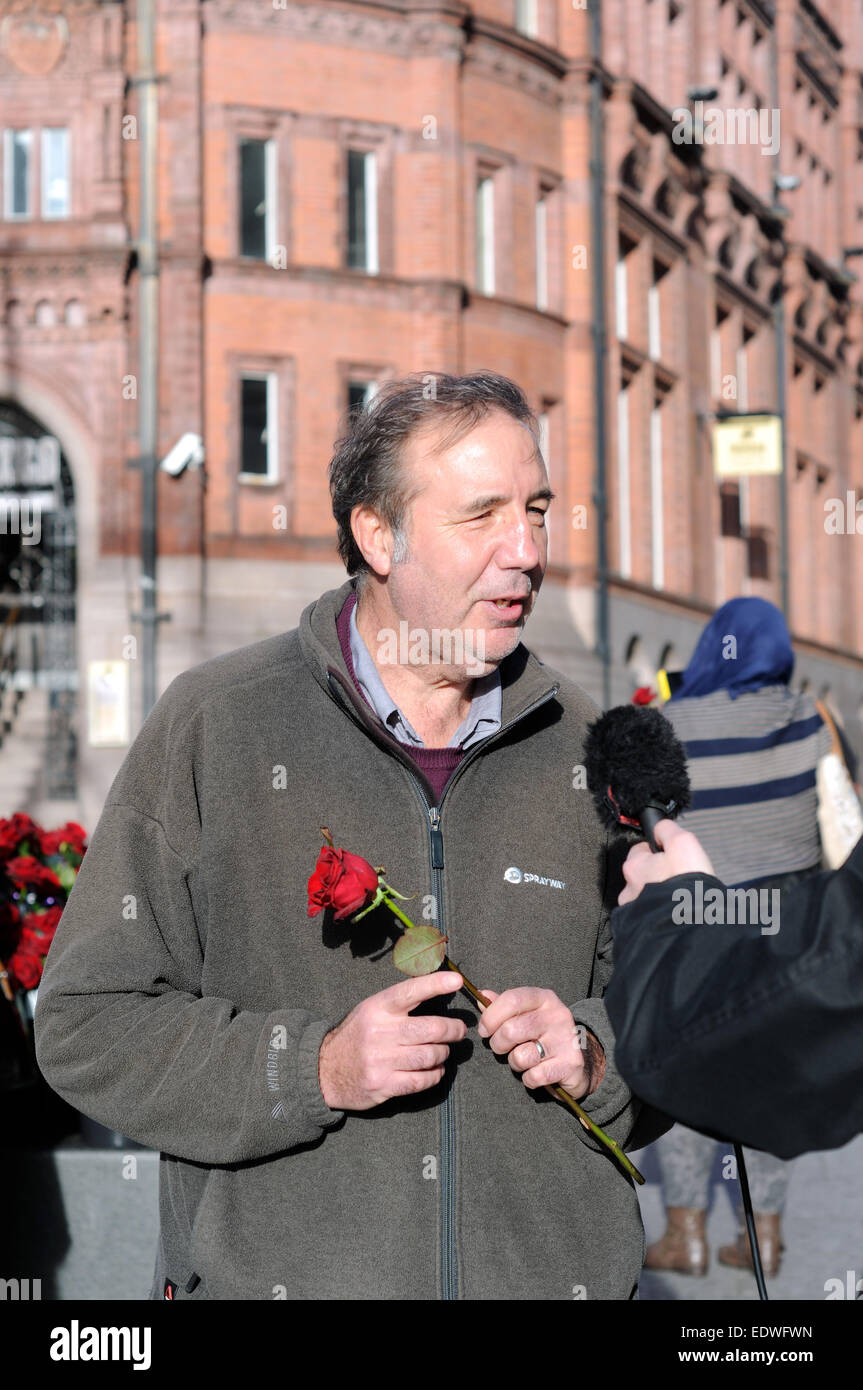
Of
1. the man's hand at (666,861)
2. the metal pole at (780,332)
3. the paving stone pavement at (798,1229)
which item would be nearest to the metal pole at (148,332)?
the paving stone pavement at (798,1229)

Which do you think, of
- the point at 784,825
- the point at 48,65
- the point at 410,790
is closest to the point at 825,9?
the point at 48,65

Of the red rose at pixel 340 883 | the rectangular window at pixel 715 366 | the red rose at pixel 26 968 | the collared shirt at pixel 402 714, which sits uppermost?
the rectangular window at pixel 715 366

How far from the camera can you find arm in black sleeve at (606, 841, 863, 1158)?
1699mm

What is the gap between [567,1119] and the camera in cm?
263

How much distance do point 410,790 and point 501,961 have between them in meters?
0.29

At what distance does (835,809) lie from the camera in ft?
18.4

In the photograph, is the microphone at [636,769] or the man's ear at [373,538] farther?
the man's ear at [373,538]

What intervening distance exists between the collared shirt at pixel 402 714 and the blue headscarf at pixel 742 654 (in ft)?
9.44

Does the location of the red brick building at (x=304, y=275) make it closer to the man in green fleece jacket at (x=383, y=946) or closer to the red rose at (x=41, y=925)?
the red rose at (x=41, y=925)

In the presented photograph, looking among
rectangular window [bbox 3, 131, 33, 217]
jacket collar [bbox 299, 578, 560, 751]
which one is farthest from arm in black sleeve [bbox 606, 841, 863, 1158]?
rectangular window [bbox 3, 131, 33, 217]

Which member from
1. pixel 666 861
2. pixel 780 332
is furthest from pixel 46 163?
pixel 666 861

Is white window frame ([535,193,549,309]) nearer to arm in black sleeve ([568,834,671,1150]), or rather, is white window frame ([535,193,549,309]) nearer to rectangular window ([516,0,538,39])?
rectangular window ([516,0,538,39])

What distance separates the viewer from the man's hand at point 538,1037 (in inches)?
95.8

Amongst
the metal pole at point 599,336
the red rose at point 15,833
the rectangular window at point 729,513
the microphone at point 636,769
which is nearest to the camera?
the microphone at point 636,769
